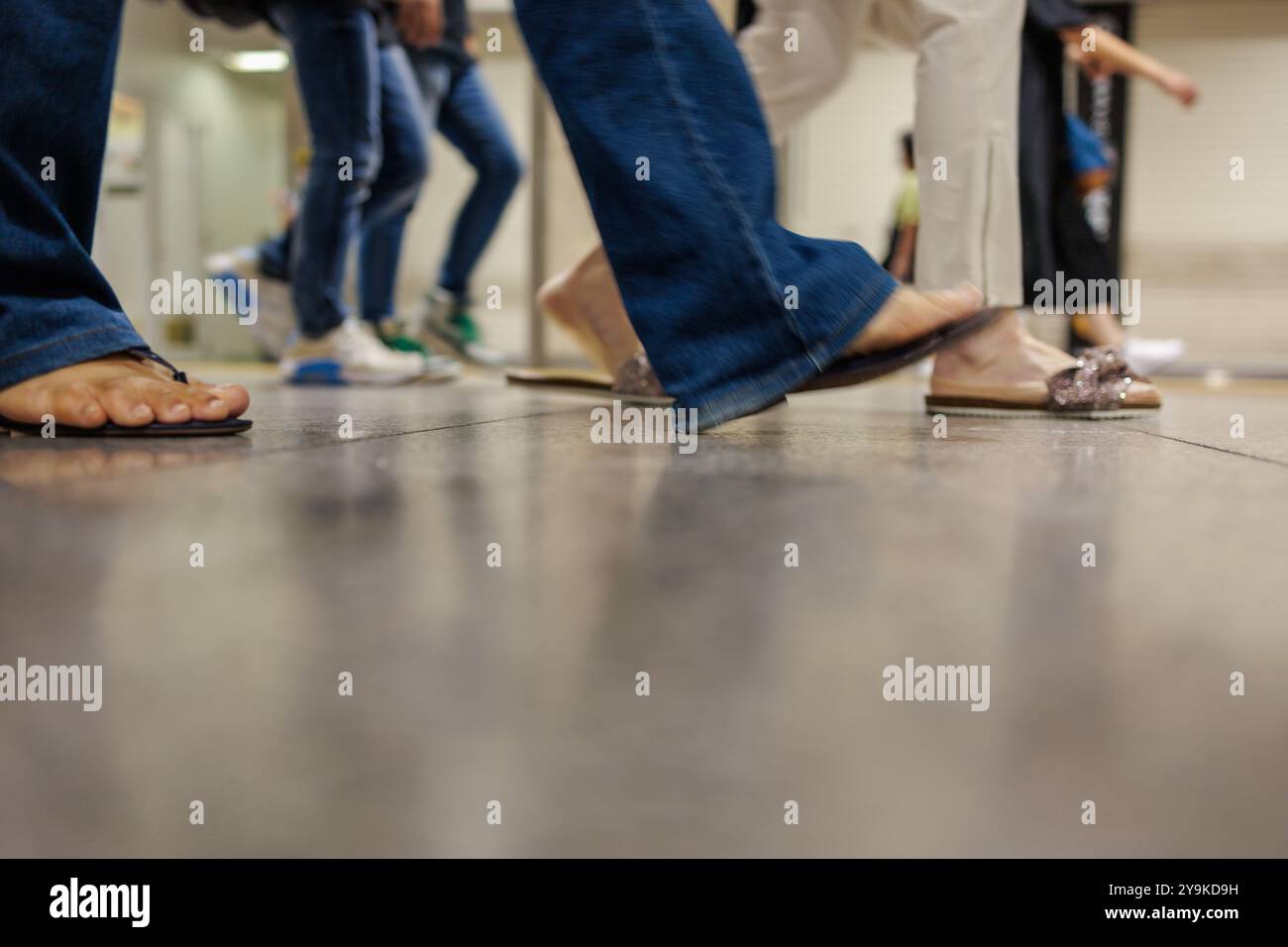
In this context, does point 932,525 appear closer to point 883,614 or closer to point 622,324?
point 883,614

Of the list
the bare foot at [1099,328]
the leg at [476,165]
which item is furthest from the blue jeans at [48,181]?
the bare foot at [1099,328]

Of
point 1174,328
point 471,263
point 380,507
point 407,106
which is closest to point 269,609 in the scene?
A: point 380,507

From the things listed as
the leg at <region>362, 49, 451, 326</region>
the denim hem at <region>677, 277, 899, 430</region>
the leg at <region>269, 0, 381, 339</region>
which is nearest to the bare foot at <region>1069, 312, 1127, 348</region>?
the leg at <region>362, 49, 451, 326</region>

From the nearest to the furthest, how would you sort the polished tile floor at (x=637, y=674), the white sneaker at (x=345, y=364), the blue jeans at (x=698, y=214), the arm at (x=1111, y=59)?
the polished tile floor at (x=637, y=674) → the blue jeans at (x=698, y=214) → the arm at (x=1111, y=59) → the white sneaker at (x=345, y=364)

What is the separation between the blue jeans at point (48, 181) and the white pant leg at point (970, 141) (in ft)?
3.96

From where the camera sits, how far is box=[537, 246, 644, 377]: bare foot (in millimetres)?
2113

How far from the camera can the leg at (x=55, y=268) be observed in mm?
1245

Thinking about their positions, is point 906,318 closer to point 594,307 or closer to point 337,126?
point 594,307

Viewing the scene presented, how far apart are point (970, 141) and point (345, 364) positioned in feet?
5.66

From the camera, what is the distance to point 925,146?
1891mm

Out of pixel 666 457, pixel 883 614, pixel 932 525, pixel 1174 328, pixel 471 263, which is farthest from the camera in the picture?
pixel 1174 328

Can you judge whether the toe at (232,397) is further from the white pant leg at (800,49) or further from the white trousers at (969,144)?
the white pant leg at (800,49)

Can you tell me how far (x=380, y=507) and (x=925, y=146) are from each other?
1400mm

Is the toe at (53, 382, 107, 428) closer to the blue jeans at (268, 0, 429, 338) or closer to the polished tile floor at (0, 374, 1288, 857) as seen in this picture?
the polished tile floor at (0, 374, 1288, 857)
